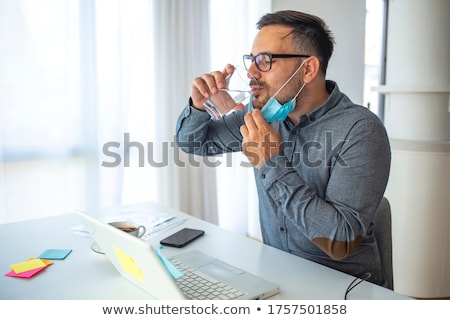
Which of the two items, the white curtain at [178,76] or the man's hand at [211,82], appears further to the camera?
the white curtain at [178,76]

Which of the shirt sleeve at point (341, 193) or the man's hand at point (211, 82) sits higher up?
the man's hand at point (211, 82)

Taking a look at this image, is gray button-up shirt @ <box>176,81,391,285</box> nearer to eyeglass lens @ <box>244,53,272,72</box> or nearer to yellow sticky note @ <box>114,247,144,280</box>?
eyeglass lens @ <box>244,53,272,72</box>

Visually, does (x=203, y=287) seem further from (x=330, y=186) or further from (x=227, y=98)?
(x=227, y=98)

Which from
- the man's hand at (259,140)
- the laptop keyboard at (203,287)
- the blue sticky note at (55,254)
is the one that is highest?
the man's hand at (259,140)

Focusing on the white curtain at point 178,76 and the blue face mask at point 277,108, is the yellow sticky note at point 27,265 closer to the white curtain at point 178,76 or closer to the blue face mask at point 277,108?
the blue face mask at point 277,108

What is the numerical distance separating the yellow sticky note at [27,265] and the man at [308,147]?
66 cm

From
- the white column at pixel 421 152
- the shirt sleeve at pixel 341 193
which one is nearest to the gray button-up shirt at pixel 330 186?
the shirt sleeve at pixel 341 193

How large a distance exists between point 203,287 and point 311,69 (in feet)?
2.81

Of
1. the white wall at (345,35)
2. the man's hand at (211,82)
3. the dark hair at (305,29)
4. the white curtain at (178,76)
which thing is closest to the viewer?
the dark hair at (305,29)

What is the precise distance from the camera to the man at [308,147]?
3.86 feet

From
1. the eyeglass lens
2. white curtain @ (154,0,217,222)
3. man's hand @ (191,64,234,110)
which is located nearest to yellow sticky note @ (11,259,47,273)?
Answer: man's hand @ (191,64,234,110)

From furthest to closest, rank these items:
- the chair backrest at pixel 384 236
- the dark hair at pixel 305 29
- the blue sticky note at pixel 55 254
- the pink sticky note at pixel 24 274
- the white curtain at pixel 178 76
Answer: the white curtain at pixel 178 76
the dark hair at pixel 305 29
the chair backrest at pixel 384 236
the blue sticky note at pixel 55 254
the pink sticky note at pixel 24 274

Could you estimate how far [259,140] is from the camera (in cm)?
125

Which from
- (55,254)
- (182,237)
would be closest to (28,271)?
(55,254)
